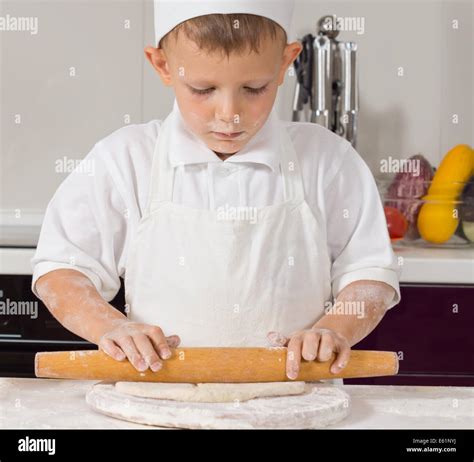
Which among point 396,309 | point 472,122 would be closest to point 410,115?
point 472,122

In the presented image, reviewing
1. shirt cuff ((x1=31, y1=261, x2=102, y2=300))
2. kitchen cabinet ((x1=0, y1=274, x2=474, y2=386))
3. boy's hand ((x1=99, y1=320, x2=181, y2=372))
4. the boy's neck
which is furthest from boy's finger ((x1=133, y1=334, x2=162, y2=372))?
kitchen cabinet ((x1=0, y1=274, x2=474, y2=386))

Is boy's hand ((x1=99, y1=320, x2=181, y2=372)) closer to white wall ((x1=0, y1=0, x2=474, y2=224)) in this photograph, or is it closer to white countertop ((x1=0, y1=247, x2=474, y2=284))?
white countertop ((x1=0, y1=247, x2=474, y2=284))

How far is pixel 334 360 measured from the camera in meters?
0.91

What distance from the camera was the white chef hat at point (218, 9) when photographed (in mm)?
1021

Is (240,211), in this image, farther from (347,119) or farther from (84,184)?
(347,119)

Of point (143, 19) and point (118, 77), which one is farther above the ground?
point (143, 19)

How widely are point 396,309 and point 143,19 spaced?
35.1 inches

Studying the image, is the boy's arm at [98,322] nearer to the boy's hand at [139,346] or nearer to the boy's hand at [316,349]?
A: the boy's hand at [139,346]

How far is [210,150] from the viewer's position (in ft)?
3.75

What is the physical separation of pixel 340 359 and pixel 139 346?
0.66 feet

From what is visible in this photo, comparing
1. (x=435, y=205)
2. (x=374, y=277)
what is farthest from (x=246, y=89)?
(x=435, y=205)

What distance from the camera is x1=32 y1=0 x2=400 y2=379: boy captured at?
108 cm

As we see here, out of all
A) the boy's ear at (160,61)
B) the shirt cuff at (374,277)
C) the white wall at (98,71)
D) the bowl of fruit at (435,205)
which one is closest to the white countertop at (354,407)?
the shirt cuff at (374,277)
